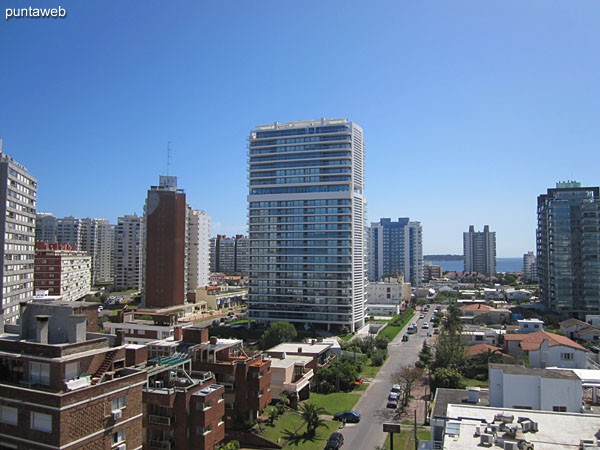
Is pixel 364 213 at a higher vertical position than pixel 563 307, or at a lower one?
higher

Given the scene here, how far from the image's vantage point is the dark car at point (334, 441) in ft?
87.6

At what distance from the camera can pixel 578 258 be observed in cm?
7750

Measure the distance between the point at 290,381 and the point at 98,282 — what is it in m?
120

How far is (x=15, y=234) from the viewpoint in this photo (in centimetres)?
5172

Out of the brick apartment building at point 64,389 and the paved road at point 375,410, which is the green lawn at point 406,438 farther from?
the brick apartment building at point 64,389

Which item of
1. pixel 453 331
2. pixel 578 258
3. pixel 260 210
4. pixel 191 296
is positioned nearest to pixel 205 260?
pixel 191 296

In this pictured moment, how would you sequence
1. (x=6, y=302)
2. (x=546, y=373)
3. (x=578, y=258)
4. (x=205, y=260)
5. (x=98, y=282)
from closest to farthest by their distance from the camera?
(x=546, y=373), (x=6, y=302), (x=578, y=258), (x=205, y=260), (x=98, y=282)

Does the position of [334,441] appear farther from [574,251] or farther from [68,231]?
[68,231]

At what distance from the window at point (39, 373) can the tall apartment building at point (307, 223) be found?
51988 mm

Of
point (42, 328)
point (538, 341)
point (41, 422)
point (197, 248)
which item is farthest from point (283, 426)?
point (197, 248)

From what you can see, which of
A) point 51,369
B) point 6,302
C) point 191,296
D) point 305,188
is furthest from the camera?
point 191,296

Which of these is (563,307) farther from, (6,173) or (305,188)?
(6,173)

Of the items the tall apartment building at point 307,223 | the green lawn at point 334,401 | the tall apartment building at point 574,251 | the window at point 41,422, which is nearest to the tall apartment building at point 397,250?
the tall apartment building at point 574,251

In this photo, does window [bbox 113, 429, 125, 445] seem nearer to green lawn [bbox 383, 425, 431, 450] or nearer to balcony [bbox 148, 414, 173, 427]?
balcony [bbox 148, 414, 173, 427]
